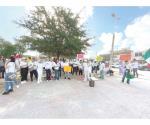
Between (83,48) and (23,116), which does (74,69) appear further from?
(23,116)

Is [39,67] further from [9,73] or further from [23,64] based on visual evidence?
[9,73]

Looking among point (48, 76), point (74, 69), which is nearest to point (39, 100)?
point (48, 76)

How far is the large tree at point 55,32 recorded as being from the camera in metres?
26.2

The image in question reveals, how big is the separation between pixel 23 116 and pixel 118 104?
12.7ft

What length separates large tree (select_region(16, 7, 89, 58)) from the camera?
26203mm

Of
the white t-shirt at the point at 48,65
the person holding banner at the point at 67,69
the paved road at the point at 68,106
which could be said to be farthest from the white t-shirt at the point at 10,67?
the person holding banner at the point at 67,69

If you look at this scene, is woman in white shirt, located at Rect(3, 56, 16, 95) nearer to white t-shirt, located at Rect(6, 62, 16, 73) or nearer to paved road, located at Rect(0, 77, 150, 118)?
white t-shirt, located at Rect(6, 62, 16, 73)

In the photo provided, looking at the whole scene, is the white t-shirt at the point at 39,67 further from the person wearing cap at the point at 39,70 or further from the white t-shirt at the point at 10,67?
the white t-shirt at the point at 10,67

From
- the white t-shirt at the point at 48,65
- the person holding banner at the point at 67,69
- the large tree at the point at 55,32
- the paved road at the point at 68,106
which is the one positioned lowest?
the paved road at the point at 68,106

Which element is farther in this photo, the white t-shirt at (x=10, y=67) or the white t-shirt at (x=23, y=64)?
the white t-shirt at (x=23, y=64)

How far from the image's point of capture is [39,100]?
35.1ft

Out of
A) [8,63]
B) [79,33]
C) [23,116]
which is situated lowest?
[23,116]

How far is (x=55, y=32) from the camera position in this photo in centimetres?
2612

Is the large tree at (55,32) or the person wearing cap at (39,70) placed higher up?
the large tree at (55,32)
